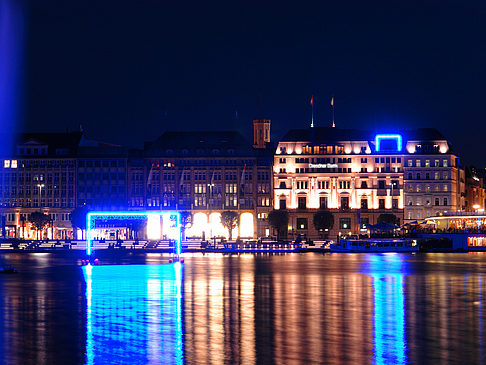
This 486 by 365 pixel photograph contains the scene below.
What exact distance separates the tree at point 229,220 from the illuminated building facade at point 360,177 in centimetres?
966

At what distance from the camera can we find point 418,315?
38750 millimetres

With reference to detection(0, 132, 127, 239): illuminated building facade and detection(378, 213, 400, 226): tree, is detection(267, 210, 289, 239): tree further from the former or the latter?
detection(0, 132, 127, 239): illuminated building facade

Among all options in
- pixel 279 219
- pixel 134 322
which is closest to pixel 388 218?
pixel 279 219

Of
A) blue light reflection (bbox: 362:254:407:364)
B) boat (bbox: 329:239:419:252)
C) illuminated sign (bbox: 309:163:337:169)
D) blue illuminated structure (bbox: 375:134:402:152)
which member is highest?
blue illuminated structure (bbox: 375:134:402:152)

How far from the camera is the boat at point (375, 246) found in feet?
463

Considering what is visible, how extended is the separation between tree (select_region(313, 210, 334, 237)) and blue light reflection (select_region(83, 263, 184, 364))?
114530 mm

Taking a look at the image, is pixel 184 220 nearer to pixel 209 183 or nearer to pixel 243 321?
pixel 209 183

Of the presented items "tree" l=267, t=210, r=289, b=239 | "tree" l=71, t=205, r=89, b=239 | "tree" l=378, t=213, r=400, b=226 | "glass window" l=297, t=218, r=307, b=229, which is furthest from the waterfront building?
"tree" l=378, t=213, r=400, b=226

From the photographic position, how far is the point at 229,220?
175750 mm

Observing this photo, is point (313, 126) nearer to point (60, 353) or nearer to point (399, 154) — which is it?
point (399, 154)

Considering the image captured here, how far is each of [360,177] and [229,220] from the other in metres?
29.3

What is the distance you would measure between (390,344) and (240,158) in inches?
6062

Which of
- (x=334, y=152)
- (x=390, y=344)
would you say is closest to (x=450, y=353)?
(x=390, y=344)

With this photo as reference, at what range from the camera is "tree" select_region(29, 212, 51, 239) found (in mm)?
178125
